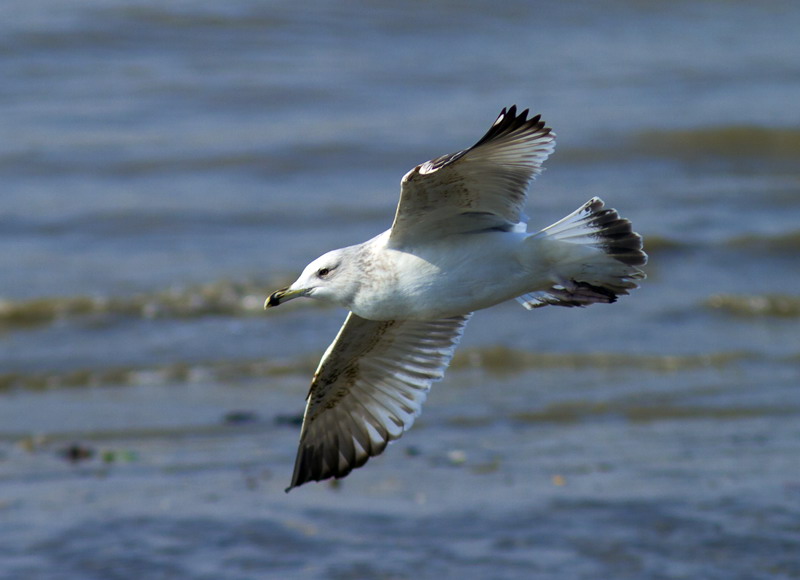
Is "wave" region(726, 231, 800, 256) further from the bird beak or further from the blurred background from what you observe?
the bird beak

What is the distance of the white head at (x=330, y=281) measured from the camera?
4266 millimetres

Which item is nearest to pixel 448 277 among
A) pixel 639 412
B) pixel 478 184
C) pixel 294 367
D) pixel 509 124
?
pixel 478 184

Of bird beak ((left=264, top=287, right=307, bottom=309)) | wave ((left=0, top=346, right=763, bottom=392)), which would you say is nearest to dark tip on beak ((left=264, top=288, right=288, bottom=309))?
bird beak ((left=264, top=287, right=307, bottom=309))

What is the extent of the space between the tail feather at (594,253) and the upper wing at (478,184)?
0.19 m

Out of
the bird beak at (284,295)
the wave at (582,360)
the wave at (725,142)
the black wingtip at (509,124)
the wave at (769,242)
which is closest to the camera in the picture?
the black wingtip at (509,124)

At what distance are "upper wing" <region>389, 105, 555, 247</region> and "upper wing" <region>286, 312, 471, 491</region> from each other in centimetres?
84

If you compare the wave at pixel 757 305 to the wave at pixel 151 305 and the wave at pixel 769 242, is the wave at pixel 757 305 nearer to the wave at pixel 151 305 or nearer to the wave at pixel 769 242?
the wave at pixel 769 242

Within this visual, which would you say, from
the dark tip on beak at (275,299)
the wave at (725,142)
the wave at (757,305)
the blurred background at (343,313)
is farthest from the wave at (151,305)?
the wave at (725,142)

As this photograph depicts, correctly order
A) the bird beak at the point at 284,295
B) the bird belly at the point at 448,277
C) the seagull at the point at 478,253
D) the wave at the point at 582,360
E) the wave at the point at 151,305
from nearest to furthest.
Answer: the seagull at the point at 478,253 → the bird belly at the point at 448,277 → the bird beak at the point at 284,295 → the wave at the point at 582,360 → the wave at the point at 151,305

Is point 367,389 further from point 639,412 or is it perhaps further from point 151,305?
point 151,305

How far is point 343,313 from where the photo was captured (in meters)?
9.34

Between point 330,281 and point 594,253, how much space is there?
37.0 inches

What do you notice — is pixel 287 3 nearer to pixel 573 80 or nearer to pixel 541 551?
pixel 573 80

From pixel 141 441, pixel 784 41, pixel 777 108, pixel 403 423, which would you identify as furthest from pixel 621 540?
pixel 784 41
